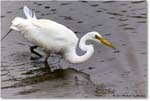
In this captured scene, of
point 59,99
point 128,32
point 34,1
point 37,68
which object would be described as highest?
point 34,1

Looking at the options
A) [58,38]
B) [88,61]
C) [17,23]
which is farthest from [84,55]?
[17,23]

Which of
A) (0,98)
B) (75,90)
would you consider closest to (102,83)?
(75,90)

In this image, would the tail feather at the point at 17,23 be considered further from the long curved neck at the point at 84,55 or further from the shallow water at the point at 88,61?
the long curved neck at the point at 84,55

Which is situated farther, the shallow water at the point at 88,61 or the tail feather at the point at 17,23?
the tail feather at the point at 17,23

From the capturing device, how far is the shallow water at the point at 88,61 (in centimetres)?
397

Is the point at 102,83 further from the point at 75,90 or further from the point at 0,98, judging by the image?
the point at 0,98

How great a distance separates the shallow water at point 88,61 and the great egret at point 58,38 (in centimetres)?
10

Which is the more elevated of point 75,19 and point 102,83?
point 75,19

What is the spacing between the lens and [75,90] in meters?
3.97

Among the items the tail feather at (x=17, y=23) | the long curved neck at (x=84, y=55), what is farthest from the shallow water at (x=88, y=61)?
the tail feather at (x=17, y=23)

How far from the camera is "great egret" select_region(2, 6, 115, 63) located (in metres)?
4.34

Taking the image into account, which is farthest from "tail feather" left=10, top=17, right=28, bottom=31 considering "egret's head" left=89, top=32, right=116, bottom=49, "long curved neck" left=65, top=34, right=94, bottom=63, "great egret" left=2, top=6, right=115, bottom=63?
"egret's head" left=89, top=32, right=116, bottom=49

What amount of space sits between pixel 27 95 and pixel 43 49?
735 millimetres

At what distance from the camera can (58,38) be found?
4352mm
